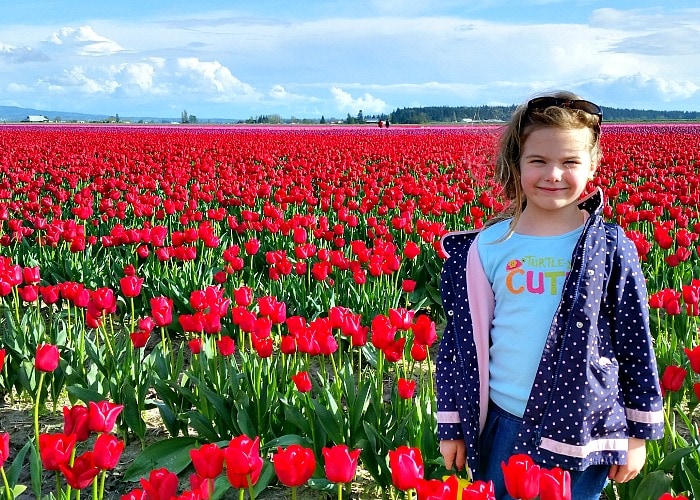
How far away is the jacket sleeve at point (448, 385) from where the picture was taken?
208 centimetres

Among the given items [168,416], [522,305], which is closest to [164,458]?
[168,416]

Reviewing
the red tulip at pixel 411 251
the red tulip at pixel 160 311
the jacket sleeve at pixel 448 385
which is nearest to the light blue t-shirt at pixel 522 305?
the jacket sleeve at pixel 448 385

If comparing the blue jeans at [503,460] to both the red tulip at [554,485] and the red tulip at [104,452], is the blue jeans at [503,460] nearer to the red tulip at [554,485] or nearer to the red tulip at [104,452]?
the red tulip at [554,485]

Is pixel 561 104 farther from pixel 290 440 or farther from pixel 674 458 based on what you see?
pixel 290 440

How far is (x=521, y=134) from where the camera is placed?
6.78 feet

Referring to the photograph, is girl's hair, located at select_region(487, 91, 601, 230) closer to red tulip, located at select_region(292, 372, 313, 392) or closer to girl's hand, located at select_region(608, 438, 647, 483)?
girl's hand, located at select_region(608, 438, 647, 483)

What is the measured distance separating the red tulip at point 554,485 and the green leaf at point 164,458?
1.99 m

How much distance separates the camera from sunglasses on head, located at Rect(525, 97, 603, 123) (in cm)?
199

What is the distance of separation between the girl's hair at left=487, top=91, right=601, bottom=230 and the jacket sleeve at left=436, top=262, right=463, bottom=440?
29 centimetres

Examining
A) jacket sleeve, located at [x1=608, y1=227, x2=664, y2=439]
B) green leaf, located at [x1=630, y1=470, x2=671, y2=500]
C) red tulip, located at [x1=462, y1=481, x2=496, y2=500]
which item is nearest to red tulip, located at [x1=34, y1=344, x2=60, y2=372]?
red tulip, located at [x1=462, y1=481, x2=496, y2=500]

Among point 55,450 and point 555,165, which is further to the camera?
point 555,165

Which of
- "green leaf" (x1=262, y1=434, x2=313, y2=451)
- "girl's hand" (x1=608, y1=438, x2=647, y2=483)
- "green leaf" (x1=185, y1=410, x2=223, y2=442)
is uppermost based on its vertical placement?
→ "girl's hand" (x1=608, y1=438, x2=647, y2=483)

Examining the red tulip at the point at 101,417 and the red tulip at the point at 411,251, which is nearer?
the red tulip at the point at 101,417

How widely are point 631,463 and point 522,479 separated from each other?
1.92 ft
